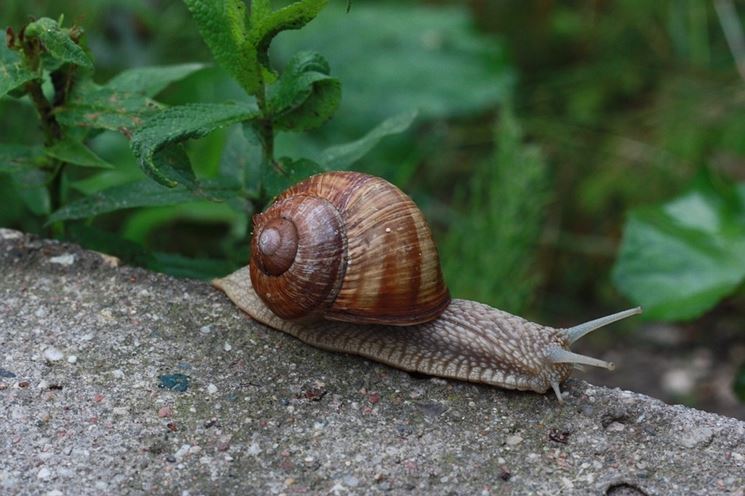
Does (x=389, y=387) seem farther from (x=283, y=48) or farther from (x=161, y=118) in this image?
(x=283, y=48)

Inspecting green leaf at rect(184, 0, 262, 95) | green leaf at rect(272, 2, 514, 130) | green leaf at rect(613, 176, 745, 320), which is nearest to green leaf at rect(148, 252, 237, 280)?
green leaf at rect(184, 0, 262, 95)

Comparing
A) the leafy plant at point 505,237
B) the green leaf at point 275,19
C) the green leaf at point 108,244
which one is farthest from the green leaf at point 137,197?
the leafy plant at point 505,237

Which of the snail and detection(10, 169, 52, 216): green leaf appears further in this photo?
detection(10, 169, 52, 216): green leaf

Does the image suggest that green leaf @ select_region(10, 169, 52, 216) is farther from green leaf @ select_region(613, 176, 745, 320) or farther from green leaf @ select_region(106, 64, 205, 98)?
green leaf @ select_region(613, 176, 745, 320)

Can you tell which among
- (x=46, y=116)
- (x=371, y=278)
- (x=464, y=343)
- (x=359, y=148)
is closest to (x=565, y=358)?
(x=464, y=343)

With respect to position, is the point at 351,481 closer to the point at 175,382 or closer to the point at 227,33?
the point at 175,382

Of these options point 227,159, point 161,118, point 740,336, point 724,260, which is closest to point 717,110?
point 740,336

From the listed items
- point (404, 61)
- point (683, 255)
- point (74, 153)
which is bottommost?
point (683, 255)
